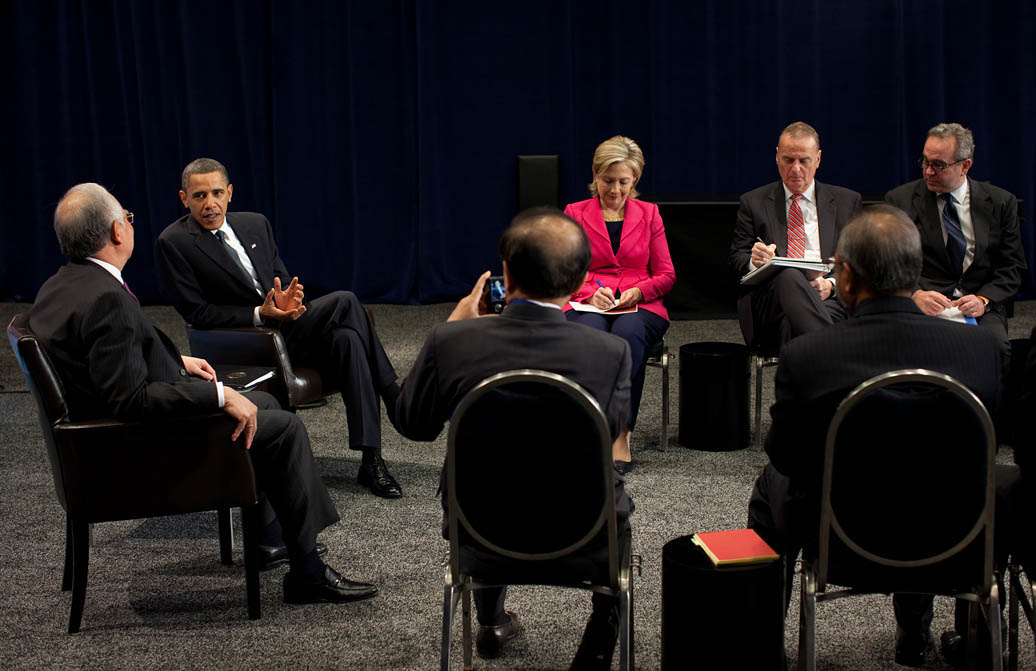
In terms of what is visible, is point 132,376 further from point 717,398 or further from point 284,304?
point 717,398

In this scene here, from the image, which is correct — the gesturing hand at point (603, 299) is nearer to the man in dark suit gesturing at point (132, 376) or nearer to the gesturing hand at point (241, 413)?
the man in dark suit gesturing at point (132, 376)

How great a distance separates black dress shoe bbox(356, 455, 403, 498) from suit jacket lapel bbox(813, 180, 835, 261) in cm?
196

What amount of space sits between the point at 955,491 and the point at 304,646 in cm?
162

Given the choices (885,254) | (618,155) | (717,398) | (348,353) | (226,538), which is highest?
(618,155)

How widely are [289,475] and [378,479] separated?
0.96 metres

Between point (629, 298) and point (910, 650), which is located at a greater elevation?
point (629, 298)

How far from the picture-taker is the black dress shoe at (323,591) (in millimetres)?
3025

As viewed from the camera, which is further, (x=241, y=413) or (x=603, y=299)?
(x=603, y=299)

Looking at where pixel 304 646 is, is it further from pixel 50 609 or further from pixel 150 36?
pixel 150 36

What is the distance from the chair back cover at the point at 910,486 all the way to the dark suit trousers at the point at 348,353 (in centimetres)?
211

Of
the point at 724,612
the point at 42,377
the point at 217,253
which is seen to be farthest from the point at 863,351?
the point at 217,253

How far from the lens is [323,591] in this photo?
303 centimetres

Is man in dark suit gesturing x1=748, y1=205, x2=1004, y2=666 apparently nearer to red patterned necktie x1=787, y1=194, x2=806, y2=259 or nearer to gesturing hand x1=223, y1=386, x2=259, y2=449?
gesturing hand x1=223, y1=386, x2=259, y2=449

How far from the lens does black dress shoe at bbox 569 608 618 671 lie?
2.49 metres
